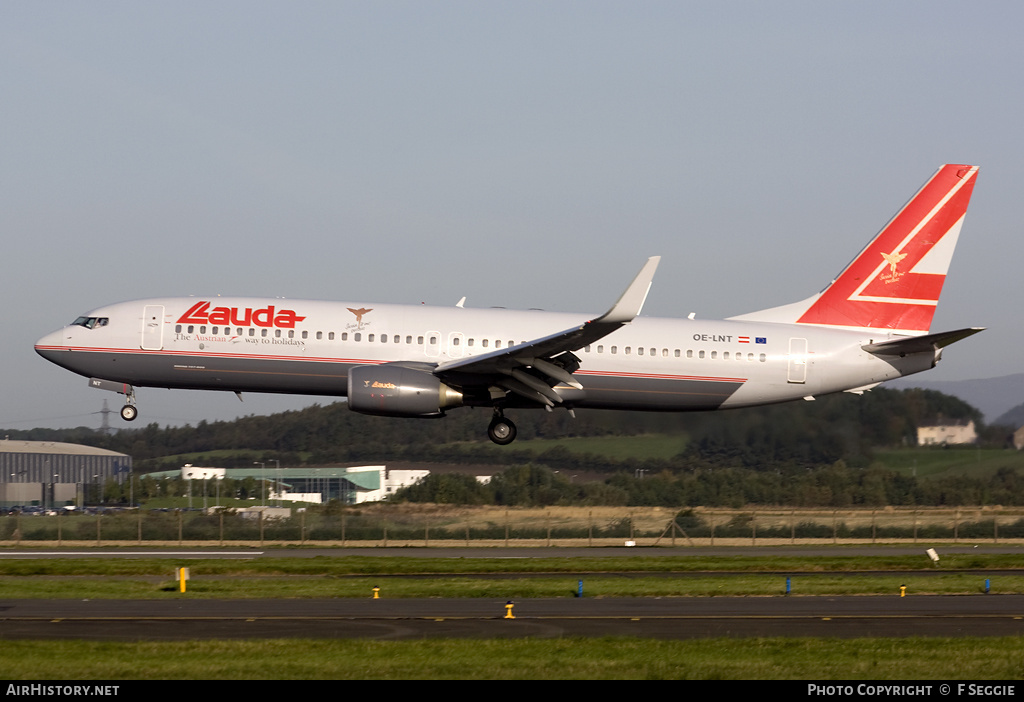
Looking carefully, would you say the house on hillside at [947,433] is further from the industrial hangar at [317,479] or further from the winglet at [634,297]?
the industrial hangar at [317,479]

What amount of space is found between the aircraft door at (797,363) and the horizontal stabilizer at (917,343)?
1.82 m

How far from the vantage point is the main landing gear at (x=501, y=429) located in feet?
108

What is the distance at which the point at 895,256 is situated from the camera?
116 feet

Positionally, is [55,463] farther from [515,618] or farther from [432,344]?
[515,618]

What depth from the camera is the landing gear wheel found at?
108 feet

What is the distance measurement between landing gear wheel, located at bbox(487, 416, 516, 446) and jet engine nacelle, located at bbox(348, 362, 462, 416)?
2329 mm

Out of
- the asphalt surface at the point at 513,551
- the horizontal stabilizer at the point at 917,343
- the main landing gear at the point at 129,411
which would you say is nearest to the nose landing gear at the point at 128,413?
the main landing gear at the point at 129,411

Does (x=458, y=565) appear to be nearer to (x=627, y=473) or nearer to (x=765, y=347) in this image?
(x=765, y=347)

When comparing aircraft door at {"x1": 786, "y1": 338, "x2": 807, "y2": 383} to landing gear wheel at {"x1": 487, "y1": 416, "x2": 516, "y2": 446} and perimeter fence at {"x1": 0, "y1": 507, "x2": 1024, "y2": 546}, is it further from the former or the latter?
perimeter fence at {"x1": 0, "y1": 507, "x2": 1024, "y2": 546}

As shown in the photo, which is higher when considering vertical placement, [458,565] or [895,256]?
[895,256]

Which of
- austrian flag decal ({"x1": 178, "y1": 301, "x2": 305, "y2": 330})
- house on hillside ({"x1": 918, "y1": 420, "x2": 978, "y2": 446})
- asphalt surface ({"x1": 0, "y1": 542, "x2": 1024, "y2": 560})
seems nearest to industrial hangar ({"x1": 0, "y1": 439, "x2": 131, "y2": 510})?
asphalt surface ({"x1": 0, "y1": 542, "x2": 1024, "y2": 560})

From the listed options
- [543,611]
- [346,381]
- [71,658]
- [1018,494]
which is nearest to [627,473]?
[1018,494]

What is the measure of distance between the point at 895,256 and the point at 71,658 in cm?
2732

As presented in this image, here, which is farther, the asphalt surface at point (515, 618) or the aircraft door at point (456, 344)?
the aircraft door at point (456, 344)
